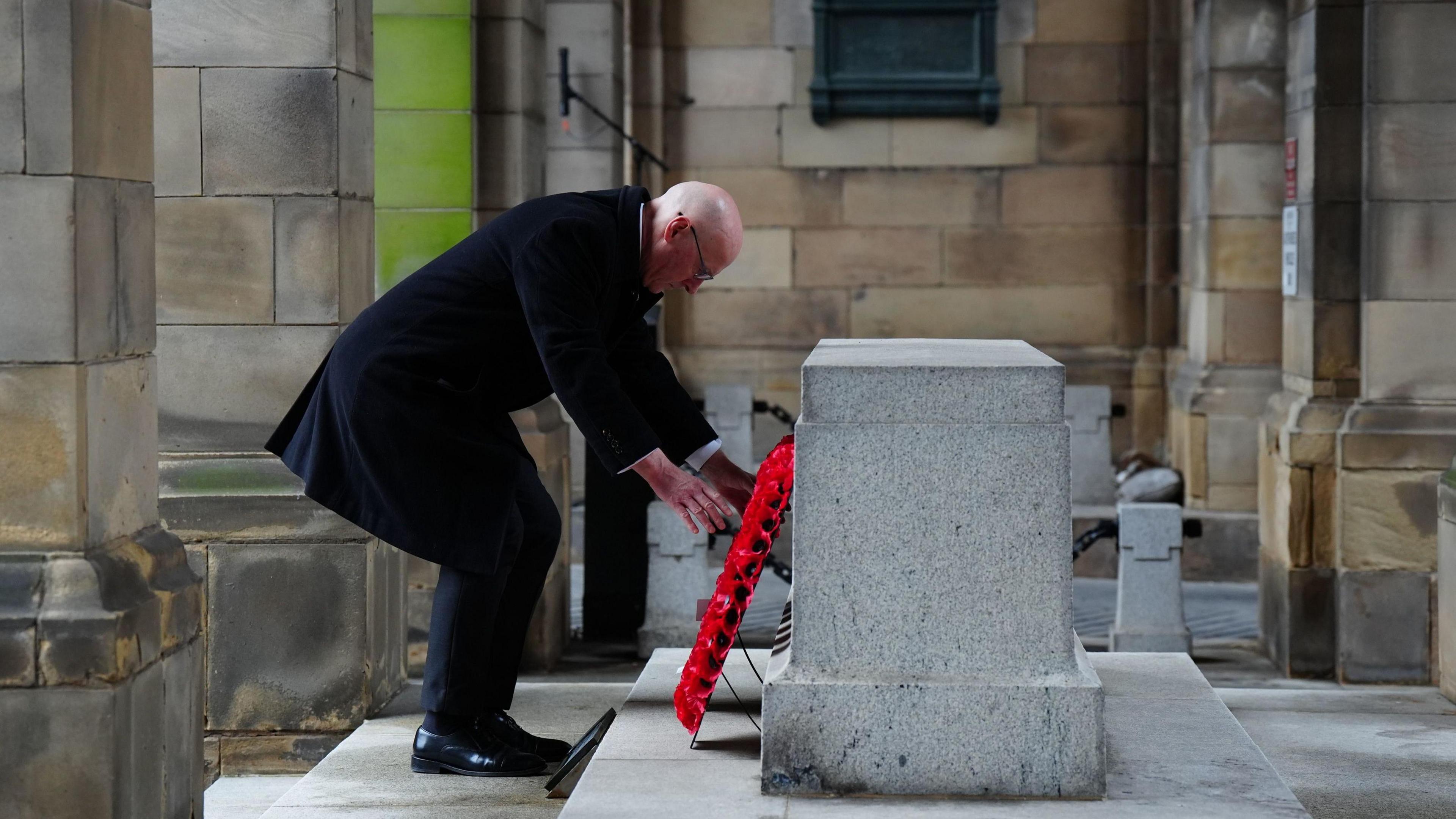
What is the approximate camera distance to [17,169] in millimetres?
3969

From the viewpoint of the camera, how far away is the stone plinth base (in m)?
3.98

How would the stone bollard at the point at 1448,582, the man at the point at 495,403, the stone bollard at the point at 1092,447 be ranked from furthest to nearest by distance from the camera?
the stone bollard at the point at 1092,447 < the stone bollard at the point at 1448,582 < the man at the point at 495,403

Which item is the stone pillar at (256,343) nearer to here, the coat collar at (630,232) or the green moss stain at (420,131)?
the coat collar at (630,232)

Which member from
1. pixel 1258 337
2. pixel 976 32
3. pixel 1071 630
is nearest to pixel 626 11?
pixel 976 32

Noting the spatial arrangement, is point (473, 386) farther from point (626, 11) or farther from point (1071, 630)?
point (626, 11)

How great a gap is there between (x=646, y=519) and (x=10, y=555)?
18.3 ft

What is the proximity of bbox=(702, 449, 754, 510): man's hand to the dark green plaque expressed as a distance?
9122mm

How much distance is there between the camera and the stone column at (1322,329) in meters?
8.69

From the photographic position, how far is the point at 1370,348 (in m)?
8.50

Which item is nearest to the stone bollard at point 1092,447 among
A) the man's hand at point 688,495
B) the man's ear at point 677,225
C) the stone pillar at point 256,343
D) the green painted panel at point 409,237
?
the green painted panel at point 409,237

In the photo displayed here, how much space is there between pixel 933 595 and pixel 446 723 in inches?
59.7

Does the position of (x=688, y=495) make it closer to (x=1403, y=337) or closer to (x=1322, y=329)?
(x=1403, y=337)

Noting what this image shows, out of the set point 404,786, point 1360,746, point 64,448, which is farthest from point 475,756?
point 1360,746

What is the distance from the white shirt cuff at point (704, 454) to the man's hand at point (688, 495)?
59 cm
